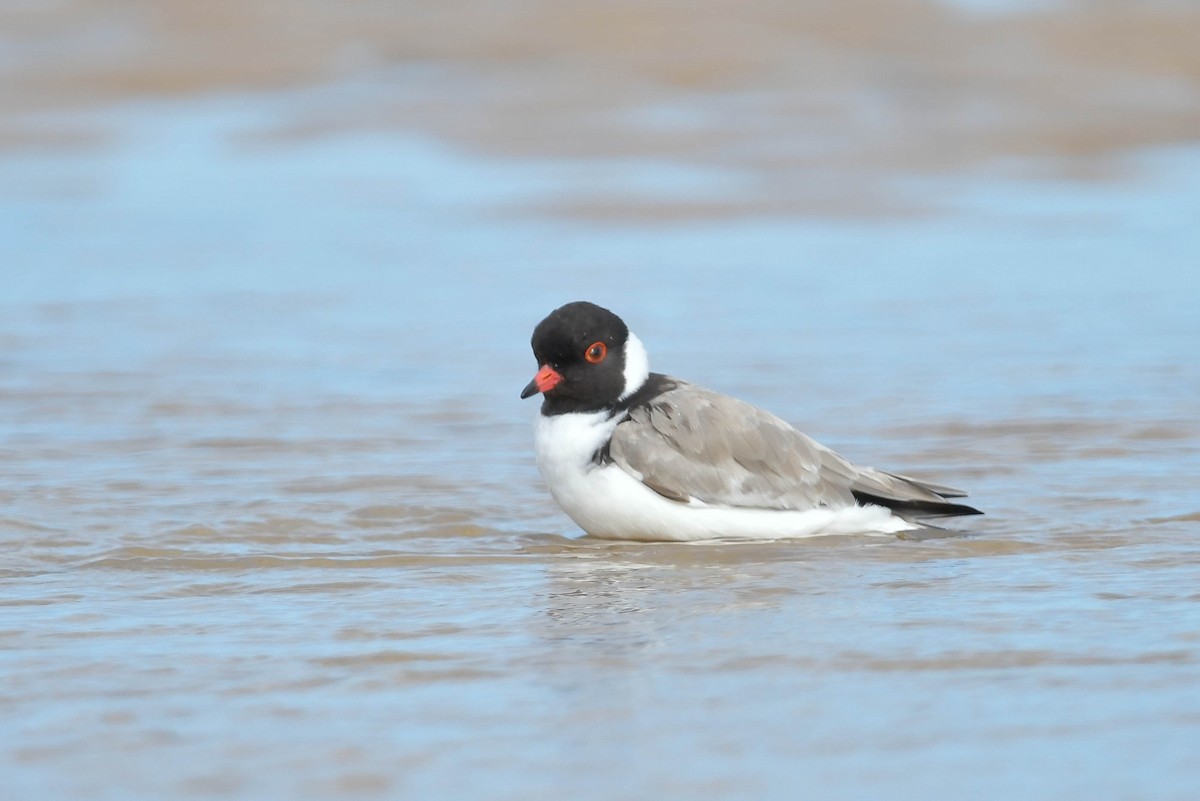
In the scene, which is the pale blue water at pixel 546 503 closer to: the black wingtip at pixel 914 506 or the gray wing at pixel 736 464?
the black wingtip at pixel 914 506

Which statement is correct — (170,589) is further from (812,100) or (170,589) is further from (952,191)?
(812,100)

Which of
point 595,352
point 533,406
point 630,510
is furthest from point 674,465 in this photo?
point 533,406

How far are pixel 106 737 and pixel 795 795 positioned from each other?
5.36ft

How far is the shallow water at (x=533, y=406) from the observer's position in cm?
461

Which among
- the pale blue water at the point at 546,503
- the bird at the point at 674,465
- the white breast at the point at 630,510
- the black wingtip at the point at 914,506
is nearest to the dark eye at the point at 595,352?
the bird at the point at 674,465

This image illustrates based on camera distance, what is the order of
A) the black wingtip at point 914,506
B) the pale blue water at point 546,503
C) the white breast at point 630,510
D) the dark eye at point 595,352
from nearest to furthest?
1. the pale blue water at point 546,503
2. the white breast at point 630,510
3. the black wingtip at point 914,506
4. the dark eye at point 595,352

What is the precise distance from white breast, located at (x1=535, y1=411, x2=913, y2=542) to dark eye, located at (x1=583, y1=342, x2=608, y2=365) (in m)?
0.22

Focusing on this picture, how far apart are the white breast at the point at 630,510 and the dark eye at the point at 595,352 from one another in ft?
0.73

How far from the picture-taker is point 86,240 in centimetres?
1482

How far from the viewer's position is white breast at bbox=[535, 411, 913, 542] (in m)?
6.97

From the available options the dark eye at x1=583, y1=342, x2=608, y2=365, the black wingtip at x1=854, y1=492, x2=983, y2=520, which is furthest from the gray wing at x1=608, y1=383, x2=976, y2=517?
the dark eye at x1=583, y1=342, x2=608, y2=365

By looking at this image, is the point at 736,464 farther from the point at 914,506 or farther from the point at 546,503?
the point at 546,503

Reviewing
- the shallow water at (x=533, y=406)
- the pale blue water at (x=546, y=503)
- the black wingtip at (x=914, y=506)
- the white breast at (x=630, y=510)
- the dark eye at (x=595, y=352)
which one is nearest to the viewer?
the pale blue water at (x=546, y=503)

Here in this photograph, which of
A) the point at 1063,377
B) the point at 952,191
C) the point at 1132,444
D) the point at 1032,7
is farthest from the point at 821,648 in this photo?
the point at 1032,7
